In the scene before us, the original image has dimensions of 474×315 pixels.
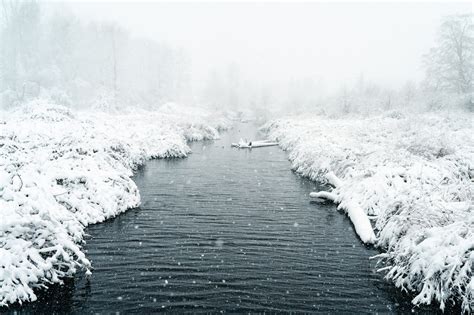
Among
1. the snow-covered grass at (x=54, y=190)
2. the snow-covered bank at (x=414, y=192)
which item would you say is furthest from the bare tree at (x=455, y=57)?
the snow-covered grass at (x=54, y=190)

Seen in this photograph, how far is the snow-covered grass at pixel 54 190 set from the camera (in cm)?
986

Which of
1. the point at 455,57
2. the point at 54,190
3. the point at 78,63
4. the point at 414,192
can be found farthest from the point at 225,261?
the point at 78,63

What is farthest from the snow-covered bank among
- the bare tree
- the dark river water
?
the bare tree

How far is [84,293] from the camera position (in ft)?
32.6

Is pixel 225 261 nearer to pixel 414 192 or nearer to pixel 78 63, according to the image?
pixel 414 192

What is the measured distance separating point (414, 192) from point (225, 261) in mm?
8521

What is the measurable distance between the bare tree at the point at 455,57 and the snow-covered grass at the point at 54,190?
36.0 m

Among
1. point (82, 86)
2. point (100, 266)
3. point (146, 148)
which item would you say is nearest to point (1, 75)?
point (82, 86)

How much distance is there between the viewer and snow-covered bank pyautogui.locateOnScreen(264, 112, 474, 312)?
31.4 ft

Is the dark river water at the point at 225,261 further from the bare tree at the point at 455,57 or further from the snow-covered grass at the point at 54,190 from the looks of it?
the bare tree at the point at 455,57

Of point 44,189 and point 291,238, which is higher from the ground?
point 44,189

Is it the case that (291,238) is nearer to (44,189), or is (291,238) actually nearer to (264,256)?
(264,256)

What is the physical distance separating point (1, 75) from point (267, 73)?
485 ft

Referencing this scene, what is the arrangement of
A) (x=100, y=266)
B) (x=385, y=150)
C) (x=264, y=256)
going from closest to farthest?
(x=100, y=266) < (x=264, y=256) < (x=385, y=150)
